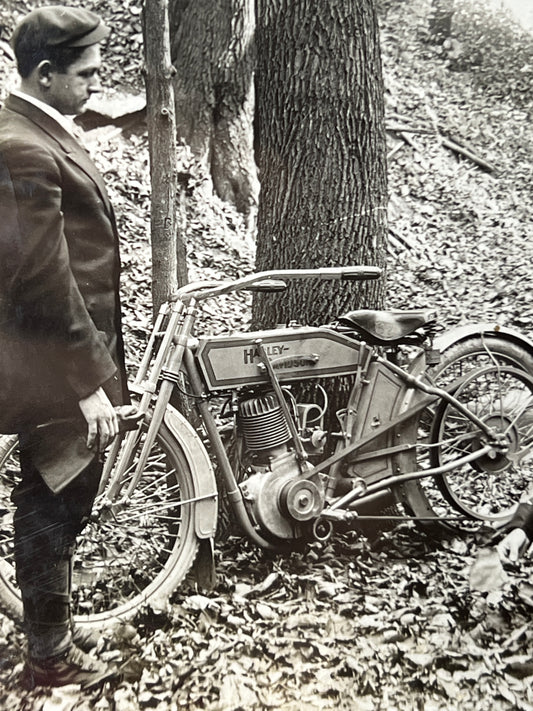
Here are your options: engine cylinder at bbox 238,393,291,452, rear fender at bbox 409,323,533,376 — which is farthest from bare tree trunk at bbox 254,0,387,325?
rear fender at bbox 409,323,533,376

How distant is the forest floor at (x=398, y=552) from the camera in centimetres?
221

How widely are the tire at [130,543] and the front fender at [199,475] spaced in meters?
0.02

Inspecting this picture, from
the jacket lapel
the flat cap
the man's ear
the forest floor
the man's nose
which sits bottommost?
the forest floor

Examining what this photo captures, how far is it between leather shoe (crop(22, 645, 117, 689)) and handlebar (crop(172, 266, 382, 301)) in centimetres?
110

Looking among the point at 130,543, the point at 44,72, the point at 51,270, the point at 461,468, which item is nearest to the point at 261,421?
the point at 130,543

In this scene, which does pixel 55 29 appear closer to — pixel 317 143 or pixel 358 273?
pixel 317 143

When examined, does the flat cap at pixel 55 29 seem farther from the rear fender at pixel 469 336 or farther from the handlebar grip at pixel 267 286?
the rear fender at pixel 469 336

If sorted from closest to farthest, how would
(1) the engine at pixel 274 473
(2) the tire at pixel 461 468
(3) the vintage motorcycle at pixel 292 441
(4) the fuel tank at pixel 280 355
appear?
(3) the vintage motorcycle at pixel 292 441 → (4) the fuel tank at pixel 280 355 → (1) the engine at pixel 274 473 → (2) the tire at pixel 461 468

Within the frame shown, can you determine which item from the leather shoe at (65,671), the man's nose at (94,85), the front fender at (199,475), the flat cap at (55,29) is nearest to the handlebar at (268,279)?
the front fender at (199,475)

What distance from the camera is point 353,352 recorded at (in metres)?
2.73

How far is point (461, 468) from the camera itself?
2.85 metres

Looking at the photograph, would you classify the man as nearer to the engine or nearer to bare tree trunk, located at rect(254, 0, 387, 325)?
the engine

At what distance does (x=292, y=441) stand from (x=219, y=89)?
4.02ft

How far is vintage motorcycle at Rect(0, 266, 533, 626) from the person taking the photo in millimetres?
2350
